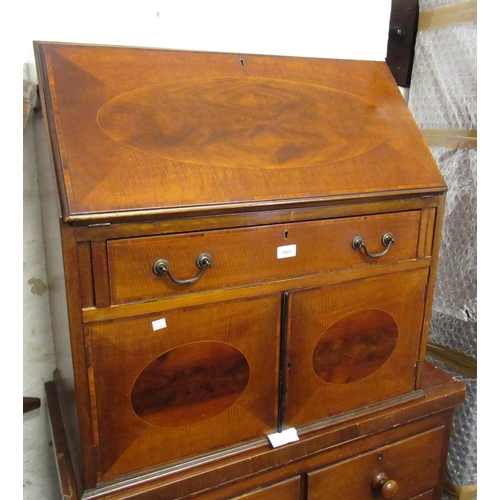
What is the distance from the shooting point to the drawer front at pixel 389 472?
3.94ft

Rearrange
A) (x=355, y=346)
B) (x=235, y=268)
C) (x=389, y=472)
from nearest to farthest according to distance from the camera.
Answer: (x=235, y=268), (x=355, y=346), (x=389, y=472)

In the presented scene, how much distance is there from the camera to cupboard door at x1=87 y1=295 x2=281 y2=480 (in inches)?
36.2

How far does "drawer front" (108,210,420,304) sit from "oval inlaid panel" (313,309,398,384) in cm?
15

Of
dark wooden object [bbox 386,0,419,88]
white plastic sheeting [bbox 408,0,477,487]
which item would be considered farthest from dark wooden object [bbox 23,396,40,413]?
dark wooden object [bbox 386,0,419,88]

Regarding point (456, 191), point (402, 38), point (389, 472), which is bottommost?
point (389, 472)

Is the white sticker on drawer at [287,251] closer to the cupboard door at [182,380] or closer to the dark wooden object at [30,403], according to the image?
the cupboard door at [182,380]

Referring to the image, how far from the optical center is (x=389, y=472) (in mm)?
1300

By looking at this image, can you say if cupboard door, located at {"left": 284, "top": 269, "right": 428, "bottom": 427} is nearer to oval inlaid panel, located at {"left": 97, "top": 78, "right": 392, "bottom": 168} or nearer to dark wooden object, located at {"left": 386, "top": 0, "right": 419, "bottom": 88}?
oval inlaid panel, located at {"left": 97, "top": 78, "right": 392, "bottom": 168}

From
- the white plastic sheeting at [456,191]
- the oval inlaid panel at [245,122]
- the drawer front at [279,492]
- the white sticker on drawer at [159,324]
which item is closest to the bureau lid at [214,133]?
the oval inlaid panel at [245,122]

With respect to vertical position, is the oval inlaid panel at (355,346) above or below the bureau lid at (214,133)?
below

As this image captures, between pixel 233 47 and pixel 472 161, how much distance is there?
85 cm

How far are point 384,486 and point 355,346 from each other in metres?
0.40

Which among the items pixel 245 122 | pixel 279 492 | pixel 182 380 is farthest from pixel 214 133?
pixel 279 492

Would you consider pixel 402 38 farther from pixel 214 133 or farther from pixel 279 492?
pixel 279 492
